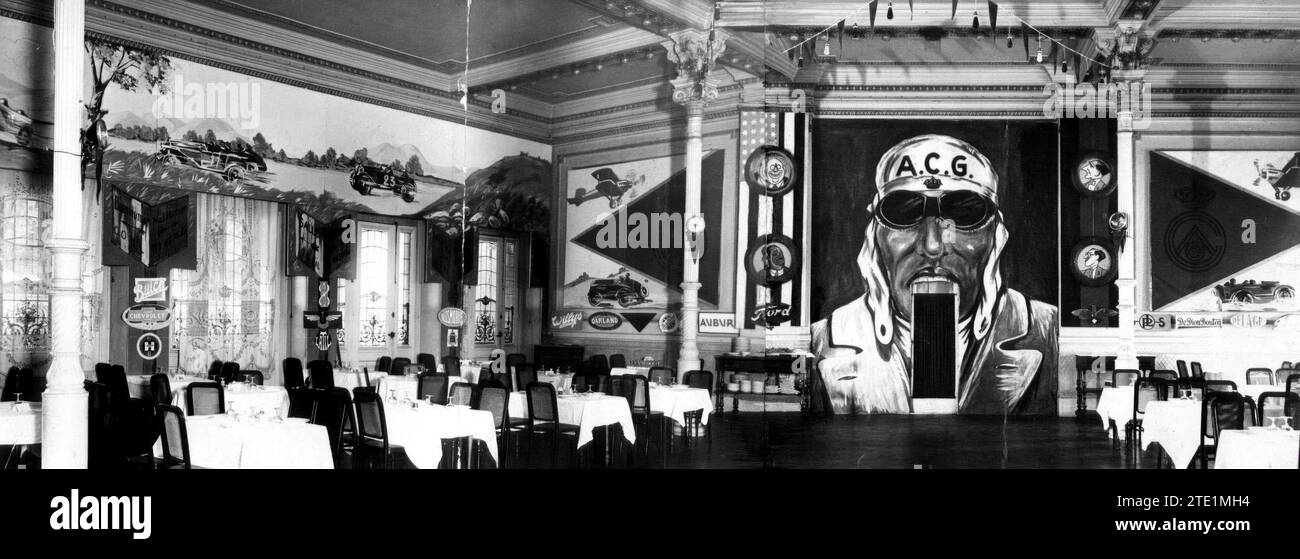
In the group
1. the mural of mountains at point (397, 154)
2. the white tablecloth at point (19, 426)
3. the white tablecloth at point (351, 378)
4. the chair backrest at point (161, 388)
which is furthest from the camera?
the white tablecloth at point (351, 378)

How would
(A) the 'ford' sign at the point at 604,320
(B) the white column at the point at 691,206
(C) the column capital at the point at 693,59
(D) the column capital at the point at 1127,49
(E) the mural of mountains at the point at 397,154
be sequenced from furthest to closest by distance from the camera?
(E) the mural of mountains at the point at 397,154, (D) the column capital at the point at 1127,49, (A) the 'ford' sign at the point at 604,320, (B) the white column at the point at 691,206, (C) the column capital at the point at 693,59

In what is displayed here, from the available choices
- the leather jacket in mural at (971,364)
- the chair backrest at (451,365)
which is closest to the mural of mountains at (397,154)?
the chair backrest at (451,365)

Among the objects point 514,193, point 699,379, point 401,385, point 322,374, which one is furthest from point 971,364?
point 322,374

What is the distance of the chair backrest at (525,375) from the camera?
6617 mm

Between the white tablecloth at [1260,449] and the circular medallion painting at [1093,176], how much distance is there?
2457mm

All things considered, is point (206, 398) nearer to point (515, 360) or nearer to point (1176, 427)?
point (515, 360)

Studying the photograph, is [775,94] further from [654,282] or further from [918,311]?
[654,282]

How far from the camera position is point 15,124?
25.3ft

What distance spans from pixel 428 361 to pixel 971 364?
4.96 metres

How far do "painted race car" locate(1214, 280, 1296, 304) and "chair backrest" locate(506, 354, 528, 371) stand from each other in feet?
18.1

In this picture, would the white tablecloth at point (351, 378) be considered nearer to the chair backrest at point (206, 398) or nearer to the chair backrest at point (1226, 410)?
the chair backrest at point (206, 398)
